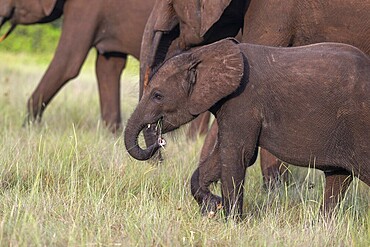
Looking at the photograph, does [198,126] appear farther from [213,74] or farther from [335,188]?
[213,74]

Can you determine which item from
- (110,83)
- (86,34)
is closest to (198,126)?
(110,83)

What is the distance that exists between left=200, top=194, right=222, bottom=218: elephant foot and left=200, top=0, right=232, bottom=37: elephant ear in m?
1.29

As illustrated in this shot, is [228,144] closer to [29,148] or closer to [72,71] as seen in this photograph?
[29,148]

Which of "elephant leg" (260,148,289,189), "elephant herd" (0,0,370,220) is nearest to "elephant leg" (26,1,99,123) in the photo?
"elephant leg" (260,148,289,189)

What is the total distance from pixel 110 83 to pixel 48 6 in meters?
1.04

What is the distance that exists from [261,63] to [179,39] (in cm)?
157

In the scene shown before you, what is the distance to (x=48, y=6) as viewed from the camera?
375 inches

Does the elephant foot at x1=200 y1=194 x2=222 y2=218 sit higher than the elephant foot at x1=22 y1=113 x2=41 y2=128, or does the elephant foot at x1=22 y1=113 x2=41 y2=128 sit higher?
the elephant foot at x1=200 y1=194 x2=222 y2=218

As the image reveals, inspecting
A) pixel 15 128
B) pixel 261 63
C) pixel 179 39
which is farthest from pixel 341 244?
pixel 15 128

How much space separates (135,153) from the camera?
5668 mm

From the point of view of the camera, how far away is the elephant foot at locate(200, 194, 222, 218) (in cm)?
561

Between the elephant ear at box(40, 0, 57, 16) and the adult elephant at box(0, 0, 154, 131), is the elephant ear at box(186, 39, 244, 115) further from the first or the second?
the elephant ear at box(40, 0, 57, 16)

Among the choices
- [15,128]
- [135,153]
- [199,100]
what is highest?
[199,100]

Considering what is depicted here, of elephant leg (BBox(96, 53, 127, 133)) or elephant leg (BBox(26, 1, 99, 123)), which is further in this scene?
elephant leg (BBox(96, 53, 127, 133))
